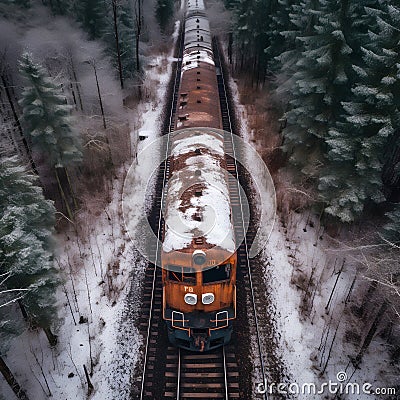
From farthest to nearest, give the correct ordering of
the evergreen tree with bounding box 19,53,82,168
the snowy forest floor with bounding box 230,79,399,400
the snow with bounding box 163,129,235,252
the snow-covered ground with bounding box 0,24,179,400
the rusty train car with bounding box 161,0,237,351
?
the evergreen tree with bounding box 19,53,82,168
the snowy forest floor with bounding box 230,79,399,400
the snow-covered ground with bounding box 0,24,179,400
the snow with bounding box 163,129,235,252
the rusty train car with bounding box 161,0,237,351

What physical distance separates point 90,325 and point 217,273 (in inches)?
249

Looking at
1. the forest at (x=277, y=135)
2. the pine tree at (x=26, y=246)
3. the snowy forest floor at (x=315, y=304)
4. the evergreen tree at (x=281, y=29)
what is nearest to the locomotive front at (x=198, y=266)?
the snowy forest floor at (x=315, y=304)

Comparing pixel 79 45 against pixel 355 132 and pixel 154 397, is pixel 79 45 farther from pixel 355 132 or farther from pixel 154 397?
pixel 154 397

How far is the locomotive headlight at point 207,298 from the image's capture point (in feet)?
32.0

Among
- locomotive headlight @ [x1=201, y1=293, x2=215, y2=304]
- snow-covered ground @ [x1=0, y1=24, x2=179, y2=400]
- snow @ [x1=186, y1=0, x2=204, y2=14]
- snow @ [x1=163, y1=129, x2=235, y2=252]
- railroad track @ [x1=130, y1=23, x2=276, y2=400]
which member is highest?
snow @ [x1=163, y1=129, x2=235, y2=252]

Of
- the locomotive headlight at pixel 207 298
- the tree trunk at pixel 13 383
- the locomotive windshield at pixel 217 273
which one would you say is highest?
the locomotive windshield at pixel 217 273

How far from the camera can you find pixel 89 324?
40.9 ft

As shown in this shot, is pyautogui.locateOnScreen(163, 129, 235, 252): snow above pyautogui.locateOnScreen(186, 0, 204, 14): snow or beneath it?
above

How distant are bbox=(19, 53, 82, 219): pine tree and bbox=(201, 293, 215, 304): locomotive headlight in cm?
981

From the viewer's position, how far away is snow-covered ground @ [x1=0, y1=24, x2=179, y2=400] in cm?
1073

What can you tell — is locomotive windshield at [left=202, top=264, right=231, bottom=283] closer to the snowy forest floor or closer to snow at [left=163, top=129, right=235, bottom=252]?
snow at [left=163, top=129, right=235, bottom=252]

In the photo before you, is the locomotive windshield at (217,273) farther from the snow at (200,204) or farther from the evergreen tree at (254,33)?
the evergreen tree at (254,33)

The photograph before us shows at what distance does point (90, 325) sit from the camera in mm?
12445

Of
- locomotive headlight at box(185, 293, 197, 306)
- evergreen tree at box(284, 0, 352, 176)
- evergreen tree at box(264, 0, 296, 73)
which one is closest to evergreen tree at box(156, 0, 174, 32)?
evergreen tree at box(264, 0, 296, 73)
